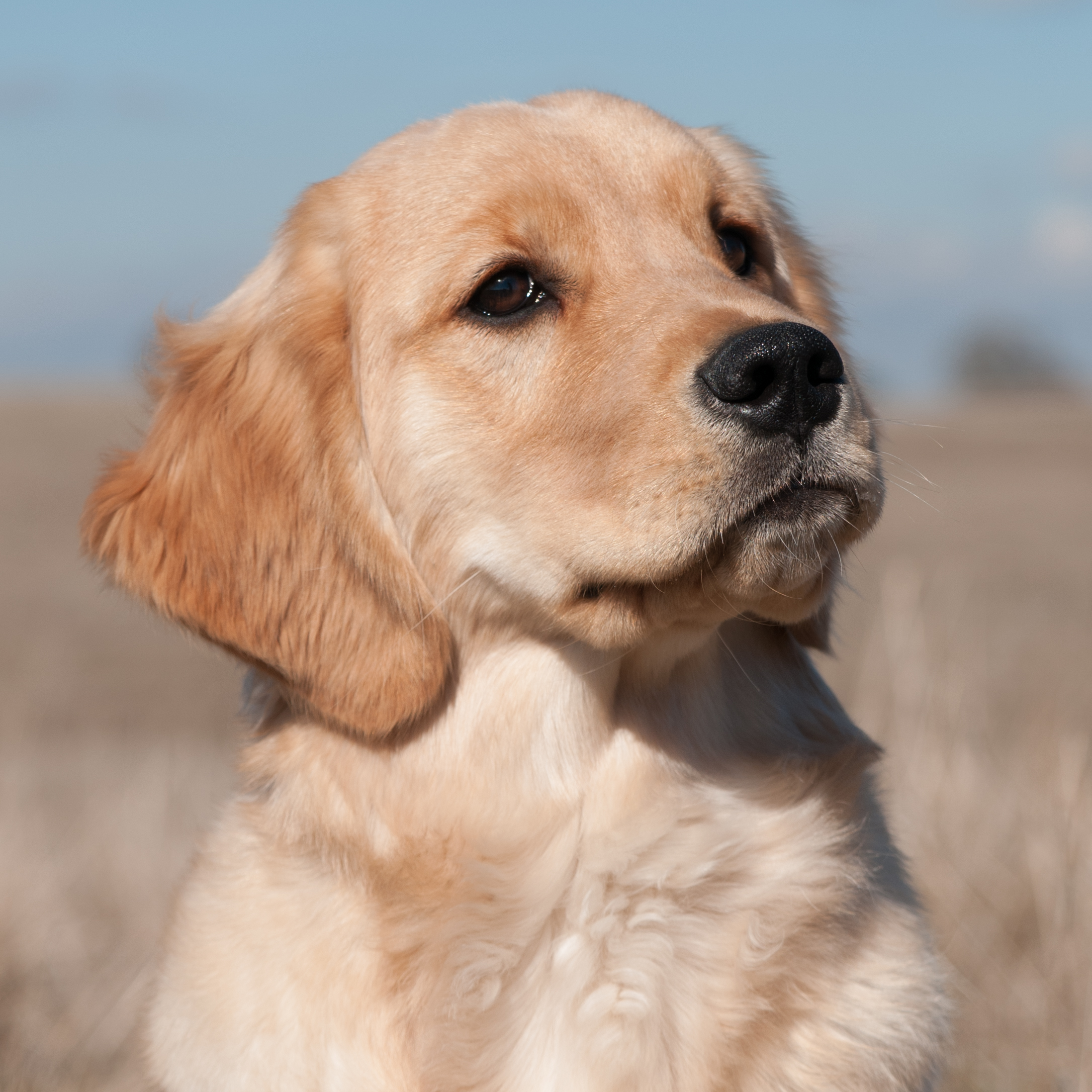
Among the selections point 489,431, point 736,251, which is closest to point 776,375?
point 489,431

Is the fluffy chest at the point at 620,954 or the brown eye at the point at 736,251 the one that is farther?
the brown eye at the point at 736,251

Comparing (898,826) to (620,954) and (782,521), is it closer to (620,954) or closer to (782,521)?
(620,954)

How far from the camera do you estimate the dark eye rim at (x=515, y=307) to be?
269 cm

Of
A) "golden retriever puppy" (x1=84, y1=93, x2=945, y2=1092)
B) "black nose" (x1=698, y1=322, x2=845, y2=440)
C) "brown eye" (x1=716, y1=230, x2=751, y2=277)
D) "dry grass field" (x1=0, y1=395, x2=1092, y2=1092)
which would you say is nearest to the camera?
"black nose" (x1=698, y1=322, x2=845, y2=440)

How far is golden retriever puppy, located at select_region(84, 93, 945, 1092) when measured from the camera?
2520mm

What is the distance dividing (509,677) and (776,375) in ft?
2.91

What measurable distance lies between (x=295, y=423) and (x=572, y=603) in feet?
2.51

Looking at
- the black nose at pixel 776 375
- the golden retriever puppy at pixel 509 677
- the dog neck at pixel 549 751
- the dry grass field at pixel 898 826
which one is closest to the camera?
the black nose at pixel 776 375

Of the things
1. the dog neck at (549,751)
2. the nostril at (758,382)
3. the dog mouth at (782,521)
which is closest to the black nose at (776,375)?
the nostril at (758,382)

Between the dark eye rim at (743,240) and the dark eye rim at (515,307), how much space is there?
52 cm

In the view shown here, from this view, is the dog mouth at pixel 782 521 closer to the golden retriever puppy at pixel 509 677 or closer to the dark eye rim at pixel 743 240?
the golden retriever puppy at pixel 509 677

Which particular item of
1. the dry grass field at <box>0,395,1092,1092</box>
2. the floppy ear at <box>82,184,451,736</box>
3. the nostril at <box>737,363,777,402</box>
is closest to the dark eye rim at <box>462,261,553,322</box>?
the floppy ear at <box>82,184,451,736</box>

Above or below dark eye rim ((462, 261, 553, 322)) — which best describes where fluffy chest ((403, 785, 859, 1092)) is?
below

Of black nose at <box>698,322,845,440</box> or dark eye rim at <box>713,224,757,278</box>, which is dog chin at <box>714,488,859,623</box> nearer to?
black nose at <box>698,322,845,440</box>
